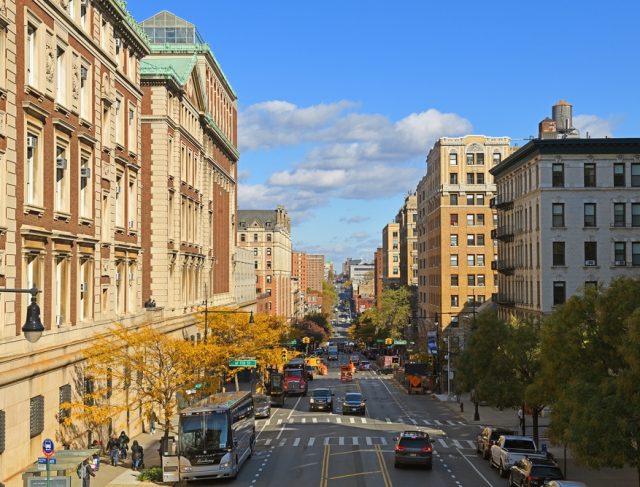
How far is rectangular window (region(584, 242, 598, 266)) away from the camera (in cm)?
7069

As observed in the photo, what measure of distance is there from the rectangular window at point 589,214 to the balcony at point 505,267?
34.9 feet

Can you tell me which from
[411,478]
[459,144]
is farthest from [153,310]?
[459,144]

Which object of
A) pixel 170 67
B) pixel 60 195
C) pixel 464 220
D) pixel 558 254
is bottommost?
pixel 558 254

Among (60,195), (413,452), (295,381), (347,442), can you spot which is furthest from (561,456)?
(295,381)

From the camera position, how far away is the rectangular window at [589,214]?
70875 millimetres

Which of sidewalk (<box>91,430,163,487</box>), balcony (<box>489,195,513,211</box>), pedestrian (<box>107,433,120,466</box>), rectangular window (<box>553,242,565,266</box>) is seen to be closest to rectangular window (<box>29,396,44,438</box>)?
sidewalk (<box>91,430,163,487</box>)

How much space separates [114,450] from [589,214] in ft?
152

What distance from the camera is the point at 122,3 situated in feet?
154

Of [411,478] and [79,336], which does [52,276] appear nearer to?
[79,336]

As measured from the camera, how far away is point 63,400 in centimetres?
3694

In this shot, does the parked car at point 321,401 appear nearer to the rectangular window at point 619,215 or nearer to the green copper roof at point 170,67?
the green copper roof at point 170,67

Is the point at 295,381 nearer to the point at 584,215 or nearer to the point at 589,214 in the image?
the point at 584,215

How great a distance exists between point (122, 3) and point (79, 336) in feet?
62.0

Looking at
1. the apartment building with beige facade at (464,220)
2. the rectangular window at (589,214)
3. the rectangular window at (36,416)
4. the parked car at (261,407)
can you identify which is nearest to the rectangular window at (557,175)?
the rectangular window at (589,214)
